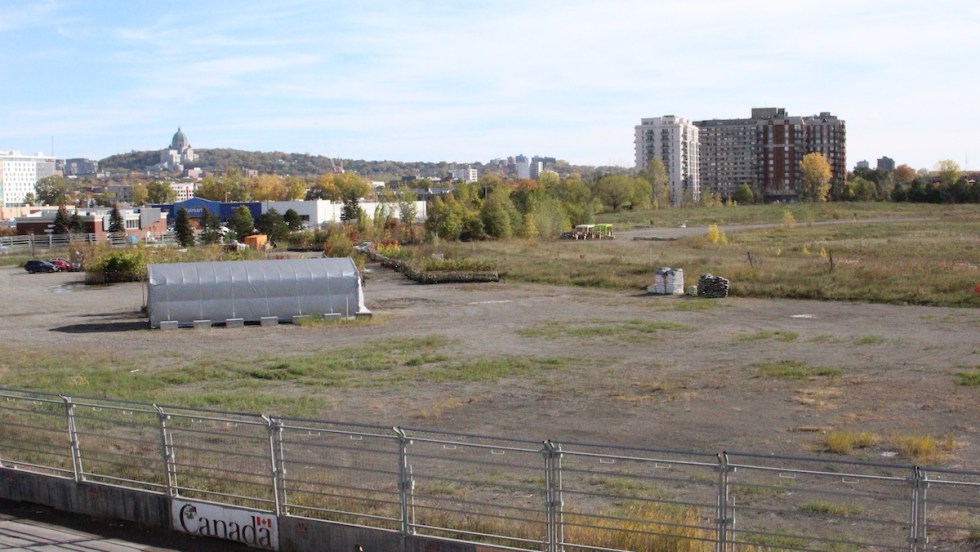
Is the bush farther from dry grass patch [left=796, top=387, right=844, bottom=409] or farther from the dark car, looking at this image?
dry grass patch [left=796, top=387, right=844, bottom=409]

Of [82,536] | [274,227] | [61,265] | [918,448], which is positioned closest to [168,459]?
[82,536]

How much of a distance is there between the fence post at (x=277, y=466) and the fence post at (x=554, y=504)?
10.4 ft

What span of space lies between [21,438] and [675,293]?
3495cm

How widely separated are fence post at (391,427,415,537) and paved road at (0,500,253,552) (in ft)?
7.36

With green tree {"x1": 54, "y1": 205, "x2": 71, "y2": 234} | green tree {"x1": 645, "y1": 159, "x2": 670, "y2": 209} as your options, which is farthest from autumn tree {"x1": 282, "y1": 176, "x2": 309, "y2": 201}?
green tree {"x1": 54, "y1": 205, "x2": 71, "y2": 234}

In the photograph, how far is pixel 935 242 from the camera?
7125cm

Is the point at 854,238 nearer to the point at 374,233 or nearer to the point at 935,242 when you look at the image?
the point at 935,242

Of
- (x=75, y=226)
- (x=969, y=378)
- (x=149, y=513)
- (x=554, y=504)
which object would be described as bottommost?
(x=969, y=378)

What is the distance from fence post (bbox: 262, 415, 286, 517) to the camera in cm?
1077

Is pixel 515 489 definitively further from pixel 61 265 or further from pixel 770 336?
pixel 61 265

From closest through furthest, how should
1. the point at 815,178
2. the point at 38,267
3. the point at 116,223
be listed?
the point at 38,267 → the point at 116,223 → the point at 815,178

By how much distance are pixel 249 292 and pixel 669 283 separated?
19.4 metres

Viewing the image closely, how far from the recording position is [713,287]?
43.6 metres

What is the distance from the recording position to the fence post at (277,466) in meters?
10.8
